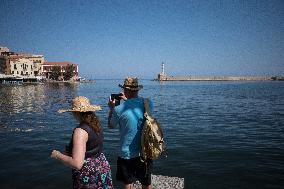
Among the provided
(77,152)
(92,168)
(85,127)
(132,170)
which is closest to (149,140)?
(132,170)

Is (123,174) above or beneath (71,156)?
beneath

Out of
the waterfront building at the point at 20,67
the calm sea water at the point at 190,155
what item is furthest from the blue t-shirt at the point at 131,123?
the waterfront building at the point at 20,67

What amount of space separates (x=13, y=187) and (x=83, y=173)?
527cm

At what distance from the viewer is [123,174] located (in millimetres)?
4344

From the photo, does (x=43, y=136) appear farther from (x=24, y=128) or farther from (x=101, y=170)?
(x=101, y=170)

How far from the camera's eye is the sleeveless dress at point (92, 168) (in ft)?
11.2

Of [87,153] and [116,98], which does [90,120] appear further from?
[116,98]

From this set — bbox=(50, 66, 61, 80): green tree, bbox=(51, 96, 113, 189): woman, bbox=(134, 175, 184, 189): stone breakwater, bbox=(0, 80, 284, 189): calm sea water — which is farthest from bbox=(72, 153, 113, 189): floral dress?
bbox=(50, 66, 61, 80): green tree

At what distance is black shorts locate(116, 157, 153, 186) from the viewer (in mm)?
4324

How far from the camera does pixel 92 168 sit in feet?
11.4

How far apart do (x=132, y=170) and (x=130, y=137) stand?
1.84 ft

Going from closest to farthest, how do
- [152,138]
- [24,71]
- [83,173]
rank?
1. [83,173]
2. [152,138]
3. [24,71]

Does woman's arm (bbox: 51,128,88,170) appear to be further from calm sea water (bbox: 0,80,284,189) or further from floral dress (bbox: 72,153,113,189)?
calm sea water (bbox: 0,80,284,189)

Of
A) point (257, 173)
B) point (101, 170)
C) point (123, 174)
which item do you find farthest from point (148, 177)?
point (257, 173)
